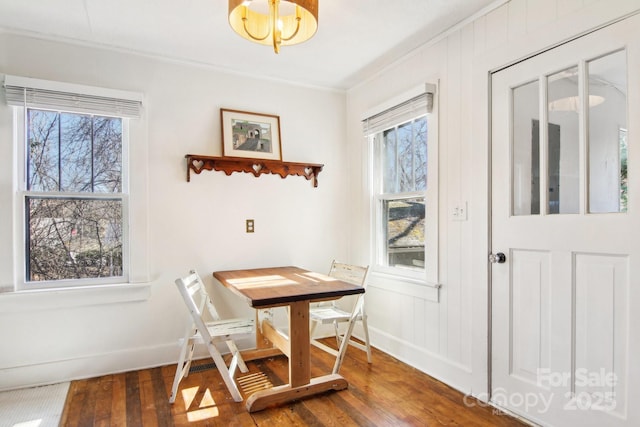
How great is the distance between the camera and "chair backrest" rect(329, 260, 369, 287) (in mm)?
2866

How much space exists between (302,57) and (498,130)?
1.61m

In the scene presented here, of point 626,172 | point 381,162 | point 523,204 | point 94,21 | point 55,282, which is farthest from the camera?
point 381,162

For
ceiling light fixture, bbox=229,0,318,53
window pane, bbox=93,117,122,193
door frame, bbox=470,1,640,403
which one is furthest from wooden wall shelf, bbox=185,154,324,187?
door frame, bbox=470,1,640,403

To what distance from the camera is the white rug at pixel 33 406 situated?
2107mm

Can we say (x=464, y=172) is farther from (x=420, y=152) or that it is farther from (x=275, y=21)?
(x=275, y=21)

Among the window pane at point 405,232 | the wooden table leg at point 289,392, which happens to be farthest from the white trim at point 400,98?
the wooden table leg at point 289,392

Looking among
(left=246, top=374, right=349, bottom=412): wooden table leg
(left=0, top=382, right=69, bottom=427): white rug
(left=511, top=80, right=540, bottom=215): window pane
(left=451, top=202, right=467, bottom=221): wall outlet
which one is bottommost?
(left=0, top=382, right=69, bottom=427): white rug

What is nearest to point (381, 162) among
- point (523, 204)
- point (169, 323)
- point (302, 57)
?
point (302, 57)

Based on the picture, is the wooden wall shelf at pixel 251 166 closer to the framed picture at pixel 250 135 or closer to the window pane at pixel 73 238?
the framed picture at pixel 250 135

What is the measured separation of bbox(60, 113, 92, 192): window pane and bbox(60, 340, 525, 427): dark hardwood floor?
141 cm

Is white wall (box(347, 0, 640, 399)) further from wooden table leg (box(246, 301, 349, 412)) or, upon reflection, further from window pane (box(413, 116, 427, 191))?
wooden table leg (box(246, 301, 349, 412))

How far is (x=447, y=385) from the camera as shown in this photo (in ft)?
8.34

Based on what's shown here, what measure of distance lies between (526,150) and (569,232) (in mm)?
526

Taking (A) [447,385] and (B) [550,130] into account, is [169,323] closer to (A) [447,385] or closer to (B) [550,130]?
(A) [447,385]
